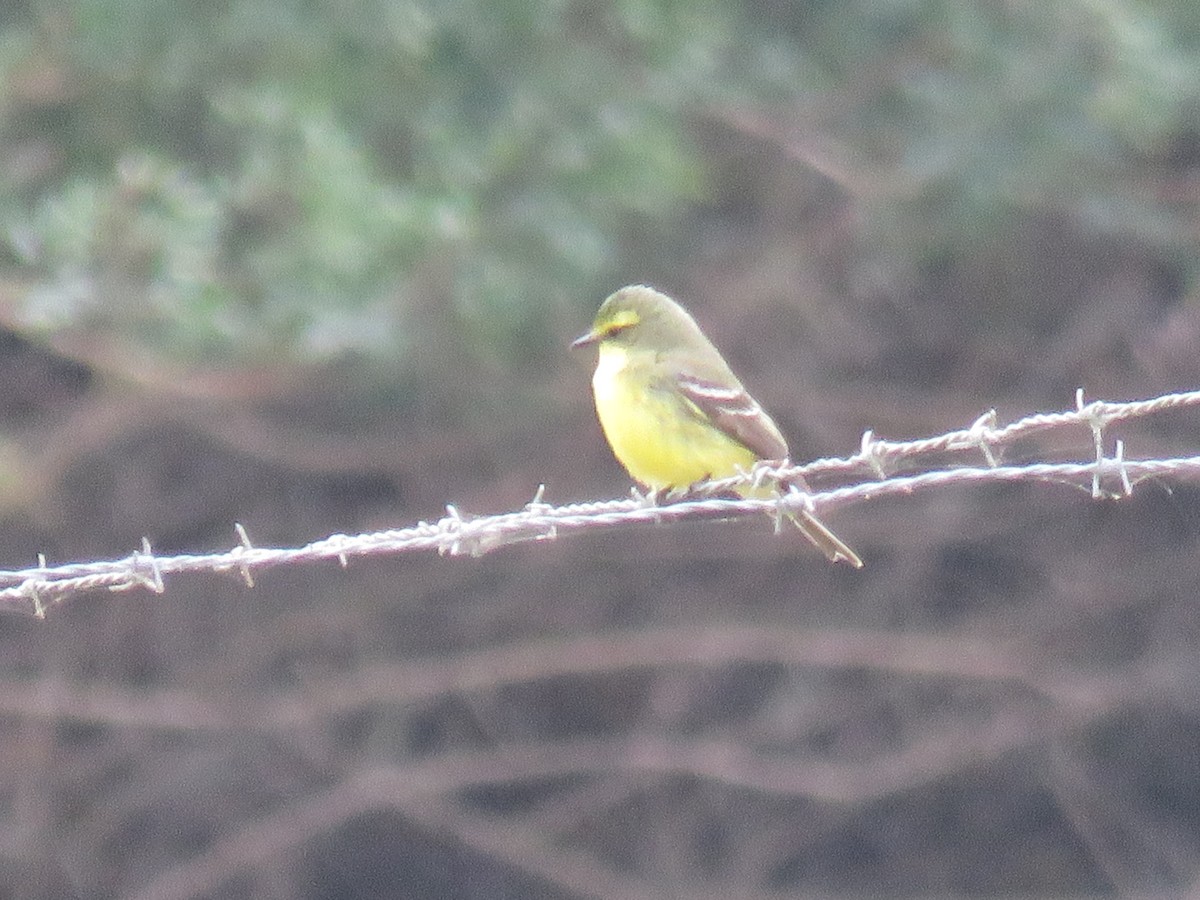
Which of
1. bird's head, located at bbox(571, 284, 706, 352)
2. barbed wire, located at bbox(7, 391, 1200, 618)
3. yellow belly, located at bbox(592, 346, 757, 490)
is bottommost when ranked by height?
barbed wire, located at bbox(7, 391, 1200, 618)

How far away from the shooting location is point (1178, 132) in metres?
8.89

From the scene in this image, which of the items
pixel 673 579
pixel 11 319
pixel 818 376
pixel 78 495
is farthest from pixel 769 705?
pixel 11 319

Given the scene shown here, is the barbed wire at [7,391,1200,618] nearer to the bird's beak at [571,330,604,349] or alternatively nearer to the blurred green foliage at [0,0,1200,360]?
the bird's beak at [571,330,604,349]

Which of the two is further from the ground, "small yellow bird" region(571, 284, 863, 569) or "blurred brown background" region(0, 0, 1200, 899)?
"blurred brown background" region(0, 0, 1200, 899)

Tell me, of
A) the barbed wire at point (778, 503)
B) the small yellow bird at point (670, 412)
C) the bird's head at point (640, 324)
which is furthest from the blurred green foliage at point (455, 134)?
the barbed wire at point (778, 503)

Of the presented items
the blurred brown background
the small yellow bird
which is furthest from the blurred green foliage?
the small yellow bird

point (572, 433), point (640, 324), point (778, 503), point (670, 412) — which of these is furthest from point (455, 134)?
point (778, 503)

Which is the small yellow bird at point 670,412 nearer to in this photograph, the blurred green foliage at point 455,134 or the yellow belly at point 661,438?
the yellow belly at point 661,438

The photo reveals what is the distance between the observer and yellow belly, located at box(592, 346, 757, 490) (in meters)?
5.90

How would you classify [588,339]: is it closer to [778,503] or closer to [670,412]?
[670,412]

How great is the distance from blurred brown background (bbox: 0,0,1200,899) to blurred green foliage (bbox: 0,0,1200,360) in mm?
18

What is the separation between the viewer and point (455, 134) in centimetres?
745

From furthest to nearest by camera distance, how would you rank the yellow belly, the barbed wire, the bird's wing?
the bird's wing → the yellow belly → the barbed wire

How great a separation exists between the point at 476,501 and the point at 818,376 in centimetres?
152
